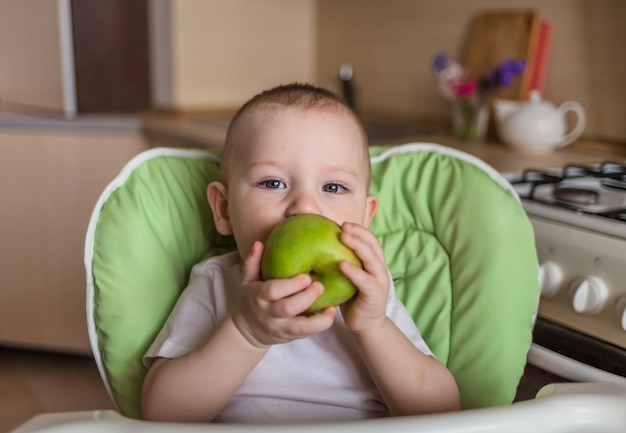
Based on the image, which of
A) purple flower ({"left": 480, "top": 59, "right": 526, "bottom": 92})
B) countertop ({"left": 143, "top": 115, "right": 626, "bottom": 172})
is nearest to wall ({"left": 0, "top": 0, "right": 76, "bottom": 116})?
countertop ({"left": 143, "top": 115, "right": 626, "bottom": 172})

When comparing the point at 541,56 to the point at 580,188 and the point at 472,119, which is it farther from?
the point at 580,188

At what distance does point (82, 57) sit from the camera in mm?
2400

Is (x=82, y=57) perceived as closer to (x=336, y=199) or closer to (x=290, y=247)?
(x=336, y=199)

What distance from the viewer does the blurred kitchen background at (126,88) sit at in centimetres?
215

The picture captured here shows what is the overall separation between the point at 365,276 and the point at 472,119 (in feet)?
4.28

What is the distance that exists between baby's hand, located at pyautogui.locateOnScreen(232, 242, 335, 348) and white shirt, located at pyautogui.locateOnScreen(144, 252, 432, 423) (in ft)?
0.53

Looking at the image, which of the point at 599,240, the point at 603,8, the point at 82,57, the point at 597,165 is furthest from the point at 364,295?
the point at 82,57

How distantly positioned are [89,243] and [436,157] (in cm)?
56

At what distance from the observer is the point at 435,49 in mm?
2211

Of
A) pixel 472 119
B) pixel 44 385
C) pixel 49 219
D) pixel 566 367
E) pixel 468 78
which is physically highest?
pixel 468 78

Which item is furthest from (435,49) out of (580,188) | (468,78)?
(580,188)

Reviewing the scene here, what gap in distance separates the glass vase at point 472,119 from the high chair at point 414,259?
0.82 metres

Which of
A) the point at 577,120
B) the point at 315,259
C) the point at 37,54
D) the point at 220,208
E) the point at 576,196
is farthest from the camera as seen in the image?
the point at 37,54

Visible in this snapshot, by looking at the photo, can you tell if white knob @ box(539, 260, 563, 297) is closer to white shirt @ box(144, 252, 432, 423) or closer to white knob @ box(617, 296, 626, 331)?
white knob @ box(617, 296, 626, 331)
